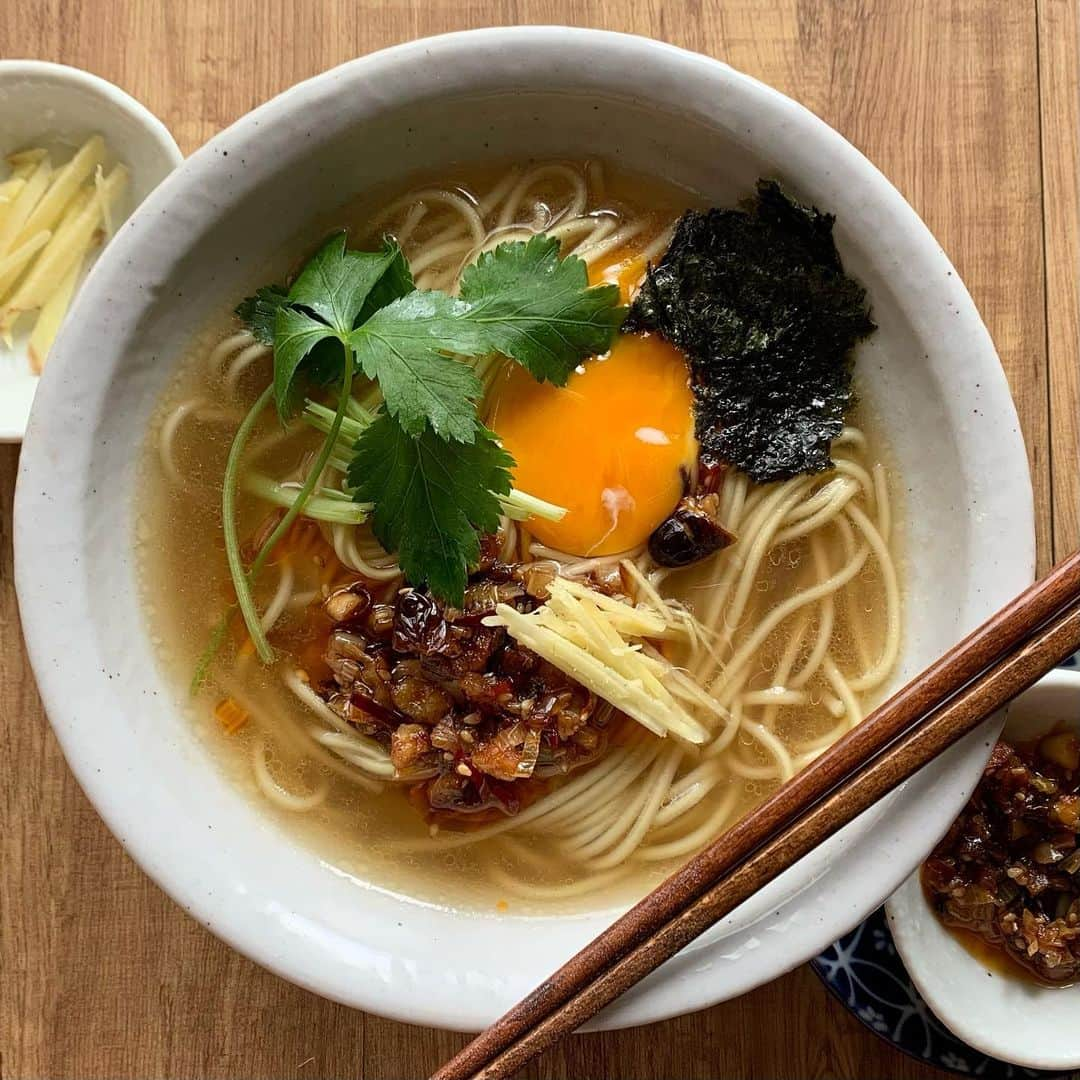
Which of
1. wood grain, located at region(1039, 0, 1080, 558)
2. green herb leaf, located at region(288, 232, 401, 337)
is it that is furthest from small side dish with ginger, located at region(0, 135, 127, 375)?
wood grain, located at region(1039, 0, 1080, 558)

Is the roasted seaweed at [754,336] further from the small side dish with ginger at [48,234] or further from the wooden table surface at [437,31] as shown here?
the small side dish with ginger at [48,234]

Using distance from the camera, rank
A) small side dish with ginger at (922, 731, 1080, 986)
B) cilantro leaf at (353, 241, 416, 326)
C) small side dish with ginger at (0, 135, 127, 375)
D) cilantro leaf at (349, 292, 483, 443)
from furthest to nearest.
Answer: small side dish with ginger at (0, 135, 127, 375), small side dish with ginger at (922, 731, 1080, 986), cilantro leaf at (353, 241, 416, 326), cilantro leaf at (349, 292, 483, 443)

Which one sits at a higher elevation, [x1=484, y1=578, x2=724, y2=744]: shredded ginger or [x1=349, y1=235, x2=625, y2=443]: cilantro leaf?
[x1=349, y1=235, x2=625, y2=443]: cilantro leaf

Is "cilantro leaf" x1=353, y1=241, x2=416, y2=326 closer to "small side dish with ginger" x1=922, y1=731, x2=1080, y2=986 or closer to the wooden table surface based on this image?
the wooden table surface

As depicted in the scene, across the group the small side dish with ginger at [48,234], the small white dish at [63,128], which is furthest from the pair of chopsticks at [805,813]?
the small side dish with ginger at [48,234]

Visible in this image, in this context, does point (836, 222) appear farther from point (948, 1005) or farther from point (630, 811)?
point (948, 1005)

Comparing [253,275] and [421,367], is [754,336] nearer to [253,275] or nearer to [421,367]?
[421,367]

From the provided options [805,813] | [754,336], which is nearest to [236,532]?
[754,336]
